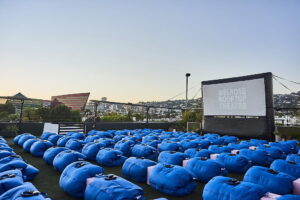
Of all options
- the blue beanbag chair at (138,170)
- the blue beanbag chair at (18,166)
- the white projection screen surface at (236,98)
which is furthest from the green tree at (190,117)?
the blue beanbag chair at (18,166)

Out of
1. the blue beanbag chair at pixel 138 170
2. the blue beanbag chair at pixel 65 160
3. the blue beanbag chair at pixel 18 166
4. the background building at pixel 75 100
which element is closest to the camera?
the blue beanbag chair at pixel 18 166

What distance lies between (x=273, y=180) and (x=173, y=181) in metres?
1.66

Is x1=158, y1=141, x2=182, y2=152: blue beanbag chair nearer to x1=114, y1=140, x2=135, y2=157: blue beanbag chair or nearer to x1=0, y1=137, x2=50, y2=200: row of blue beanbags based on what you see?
x1=114, y1=140, x2=135, y2=157: blue beanbag chair

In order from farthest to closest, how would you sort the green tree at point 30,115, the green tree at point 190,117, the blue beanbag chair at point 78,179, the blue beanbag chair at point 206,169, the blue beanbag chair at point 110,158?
the green tree at point 190,117 < the green tree at point 30,115 < the blue beanbag chair at point 110,158 < the blue beanbag chair at point 206,169 < the blue beanbag chair at point 78,179

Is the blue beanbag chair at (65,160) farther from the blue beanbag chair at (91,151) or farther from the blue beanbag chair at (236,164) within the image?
the blue beanbag chair at (236,164)

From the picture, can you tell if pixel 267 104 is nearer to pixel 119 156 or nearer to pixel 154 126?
pixel 154 126

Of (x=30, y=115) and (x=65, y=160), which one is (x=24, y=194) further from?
(x=30, y=115)

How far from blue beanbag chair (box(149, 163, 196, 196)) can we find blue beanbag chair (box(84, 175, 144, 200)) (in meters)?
0.92

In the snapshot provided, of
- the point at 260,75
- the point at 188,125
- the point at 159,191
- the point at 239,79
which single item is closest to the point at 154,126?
the point at 188,125

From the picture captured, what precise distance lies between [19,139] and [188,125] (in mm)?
10390

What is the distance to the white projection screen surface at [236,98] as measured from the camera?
1188 centimetres

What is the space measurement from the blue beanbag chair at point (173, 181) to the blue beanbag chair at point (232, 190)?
569 mm

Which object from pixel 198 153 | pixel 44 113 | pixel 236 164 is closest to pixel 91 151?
pixel 198 153

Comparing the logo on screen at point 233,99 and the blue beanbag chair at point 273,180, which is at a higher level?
the logo on screen at point 233,99
